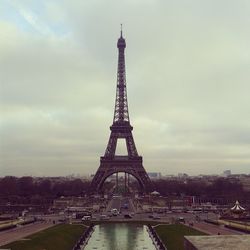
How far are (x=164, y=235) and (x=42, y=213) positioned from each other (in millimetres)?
33385

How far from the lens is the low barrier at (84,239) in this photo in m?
40.1

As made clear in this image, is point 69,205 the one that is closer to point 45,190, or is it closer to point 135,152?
point 135,152

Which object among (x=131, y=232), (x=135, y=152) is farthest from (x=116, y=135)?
(x=131, y=232)

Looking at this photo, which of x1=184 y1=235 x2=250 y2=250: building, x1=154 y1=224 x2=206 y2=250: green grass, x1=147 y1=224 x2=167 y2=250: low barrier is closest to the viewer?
x1=184 y1=235 x2=250 y2=250: building

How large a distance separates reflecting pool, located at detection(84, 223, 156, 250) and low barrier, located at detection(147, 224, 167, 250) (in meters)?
0.39

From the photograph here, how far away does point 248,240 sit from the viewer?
21766mm

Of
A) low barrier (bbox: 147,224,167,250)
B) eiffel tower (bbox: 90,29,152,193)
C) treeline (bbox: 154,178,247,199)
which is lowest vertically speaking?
low barrier (bbox: 147,224,167,250)

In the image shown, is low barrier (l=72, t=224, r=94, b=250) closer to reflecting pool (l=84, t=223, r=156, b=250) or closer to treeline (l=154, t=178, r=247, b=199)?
reflecting pool (l=84, t=223, r=156, b=250)

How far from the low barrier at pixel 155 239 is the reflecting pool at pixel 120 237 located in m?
0.39

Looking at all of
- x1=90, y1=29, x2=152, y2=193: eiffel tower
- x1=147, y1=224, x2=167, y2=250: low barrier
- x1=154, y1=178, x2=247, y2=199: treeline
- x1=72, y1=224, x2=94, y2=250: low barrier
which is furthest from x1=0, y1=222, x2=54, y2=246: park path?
x1=154, y1=178, x2=247, y2=199: treeline

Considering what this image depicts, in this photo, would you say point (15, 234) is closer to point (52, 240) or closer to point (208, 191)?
point (52, 240)

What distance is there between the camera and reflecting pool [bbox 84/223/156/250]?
41.9m

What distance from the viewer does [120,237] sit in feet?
158

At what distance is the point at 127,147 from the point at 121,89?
1218cm
